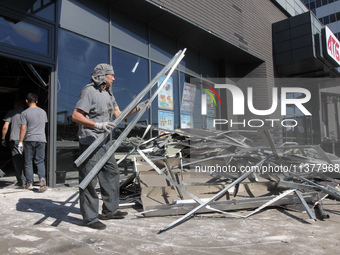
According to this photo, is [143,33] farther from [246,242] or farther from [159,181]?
[246,242]

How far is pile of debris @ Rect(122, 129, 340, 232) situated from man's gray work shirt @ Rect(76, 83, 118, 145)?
0.96m

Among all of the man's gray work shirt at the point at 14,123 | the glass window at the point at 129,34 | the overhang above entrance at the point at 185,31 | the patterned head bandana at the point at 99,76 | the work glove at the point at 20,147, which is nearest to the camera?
the patterned head bandana at the point at 99,76

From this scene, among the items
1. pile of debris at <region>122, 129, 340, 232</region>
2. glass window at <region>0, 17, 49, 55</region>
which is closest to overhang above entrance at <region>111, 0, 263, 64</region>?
glass window at <region>0, 17, 49, 55</region>

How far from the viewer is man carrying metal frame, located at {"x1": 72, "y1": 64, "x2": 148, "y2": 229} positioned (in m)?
2.76

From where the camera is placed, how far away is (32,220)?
2947 mm

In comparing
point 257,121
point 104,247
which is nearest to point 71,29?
point 104,247

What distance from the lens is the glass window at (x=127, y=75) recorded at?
6656mm

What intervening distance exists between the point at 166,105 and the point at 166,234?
5746 millimetres

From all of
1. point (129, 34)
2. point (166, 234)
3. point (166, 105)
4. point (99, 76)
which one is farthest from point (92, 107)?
point (166, 105)

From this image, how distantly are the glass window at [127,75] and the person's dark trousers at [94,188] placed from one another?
3.71m

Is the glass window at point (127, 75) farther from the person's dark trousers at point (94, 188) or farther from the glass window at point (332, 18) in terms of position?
the glass window at point (332, 18)

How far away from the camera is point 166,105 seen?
8.05 meters

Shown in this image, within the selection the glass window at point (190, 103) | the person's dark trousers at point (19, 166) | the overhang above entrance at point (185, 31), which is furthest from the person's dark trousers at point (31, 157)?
the glass window at point (190, 103)

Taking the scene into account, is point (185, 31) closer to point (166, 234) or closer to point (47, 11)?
point (47, 11)
